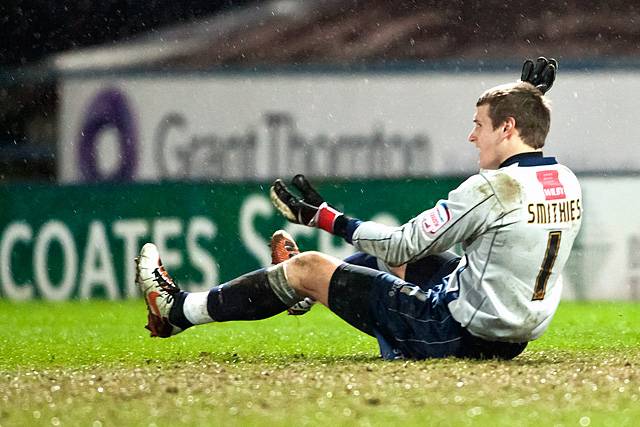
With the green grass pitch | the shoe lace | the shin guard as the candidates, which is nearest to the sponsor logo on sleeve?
the green grass pitch

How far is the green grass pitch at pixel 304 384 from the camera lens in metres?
4.57

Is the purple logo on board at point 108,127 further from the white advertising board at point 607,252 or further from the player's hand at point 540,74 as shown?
the player's hand at point 540,74

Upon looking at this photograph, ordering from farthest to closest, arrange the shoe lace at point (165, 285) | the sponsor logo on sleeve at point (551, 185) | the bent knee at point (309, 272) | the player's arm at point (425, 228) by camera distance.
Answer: the shoe lace at point (165, 285) → the bent knee at point (309, 272) → the sponsor logo on sleeve at point (551, 185) → the player's arm at point (425, 228)

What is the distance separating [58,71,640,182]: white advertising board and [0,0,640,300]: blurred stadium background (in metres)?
0.02

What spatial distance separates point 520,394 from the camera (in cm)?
499

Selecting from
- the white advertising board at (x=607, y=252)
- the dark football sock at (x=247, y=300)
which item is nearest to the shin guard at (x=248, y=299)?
the dark football sock at (x=247, y=300)

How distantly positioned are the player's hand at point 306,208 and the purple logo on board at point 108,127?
35.0ft

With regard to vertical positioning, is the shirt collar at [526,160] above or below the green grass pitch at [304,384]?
above

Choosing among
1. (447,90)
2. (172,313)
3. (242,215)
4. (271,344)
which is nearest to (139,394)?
(172,313)

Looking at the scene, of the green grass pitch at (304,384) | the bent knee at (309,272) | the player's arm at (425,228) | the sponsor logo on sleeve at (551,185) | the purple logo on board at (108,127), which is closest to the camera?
the green grass pitch at (304,384)

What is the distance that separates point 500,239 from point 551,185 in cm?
32

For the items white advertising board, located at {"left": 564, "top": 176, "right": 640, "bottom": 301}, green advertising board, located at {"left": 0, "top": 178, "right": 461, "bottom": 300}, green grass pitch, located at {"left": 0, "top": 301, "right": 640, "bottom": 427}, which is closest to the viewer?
green grass pitch, located at {"left": 0, "top": 301, "right": 640, "bottom": 427}

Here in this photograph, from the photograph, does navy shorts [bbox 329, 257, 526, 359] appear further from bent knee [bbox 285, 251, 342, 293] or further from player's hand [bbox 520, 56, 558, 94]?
player's hand [bbox 520, 56, 558, 94]

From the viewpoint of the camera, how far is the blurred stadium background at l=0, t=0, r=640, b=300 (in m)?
12.3
